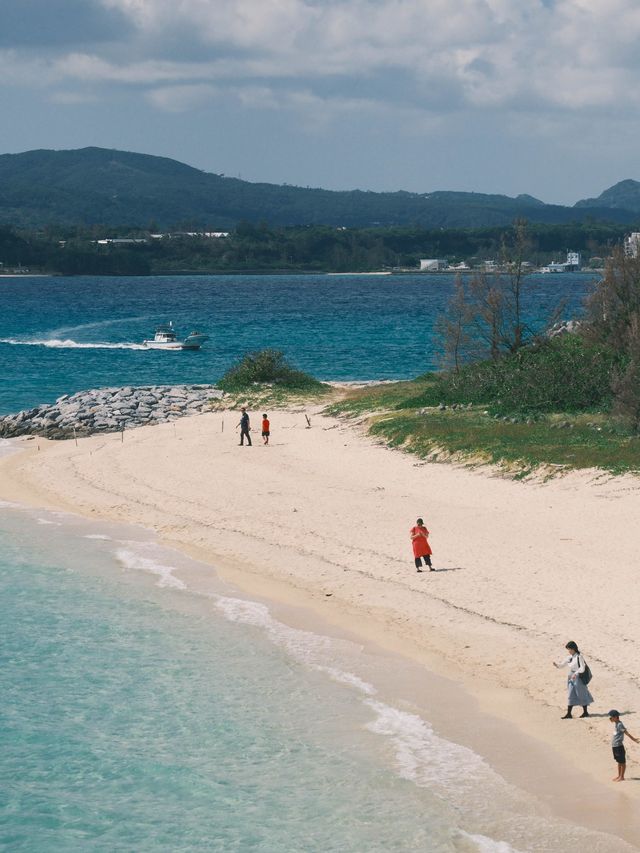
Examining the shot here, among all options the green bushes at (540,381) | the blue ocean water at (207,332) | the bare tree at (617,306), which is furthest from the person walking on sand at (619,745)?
the blue ocean water at (207,332)

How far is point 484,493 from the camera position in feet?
97.9

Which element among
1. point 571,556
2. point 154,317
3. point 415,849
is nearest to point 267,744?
point 415,849

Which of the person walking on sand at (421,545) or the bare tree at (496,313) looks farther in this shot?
the bare tree at (496,313)

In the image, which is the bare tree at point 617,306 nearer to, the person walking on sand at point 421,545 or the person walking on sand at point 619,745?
the person walking on sand at point 421,545

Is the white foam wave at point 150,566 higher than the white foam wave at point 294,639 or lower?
higher

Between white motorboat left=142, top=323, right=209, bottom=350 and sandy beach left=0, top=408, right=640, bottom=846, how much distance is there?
148 ft

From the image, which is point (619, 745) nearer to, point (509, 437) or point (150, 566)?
point (150, 566)

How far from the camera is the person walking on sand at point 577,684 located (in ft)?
55.0

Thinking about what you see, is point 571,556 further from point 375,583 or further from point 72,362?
point 72,362

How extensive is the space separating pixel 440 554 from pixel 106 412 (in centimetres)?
2626

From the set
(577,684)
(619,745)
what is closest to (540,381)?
(577,684)

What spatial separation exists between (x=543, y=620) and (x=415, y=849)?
23.1 feet

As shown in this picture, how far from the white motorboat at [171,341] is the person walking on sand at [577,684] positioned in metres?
70.8

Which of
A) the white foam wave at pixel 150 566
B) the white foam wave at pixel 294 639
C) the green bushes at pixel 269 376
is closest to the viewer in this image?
the white foam wave at pixel 294 639
